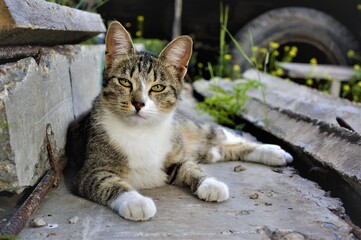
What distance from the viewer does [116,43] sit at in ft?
9.71

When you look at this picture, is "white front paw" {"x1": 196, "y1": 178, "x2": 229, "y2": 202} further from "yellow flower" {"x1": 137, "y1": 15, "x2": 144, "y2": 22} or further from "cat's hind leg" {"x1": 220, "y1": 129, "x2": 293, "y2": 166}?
"yellow flower" {"x1": 137, "y1": 15, "x2": 144, "y2": 22}

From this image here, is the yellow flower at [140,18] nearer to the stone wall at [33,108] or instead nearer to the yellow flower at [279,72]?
the yellow flower at [279,72]

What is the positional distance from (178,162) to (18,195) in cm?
102

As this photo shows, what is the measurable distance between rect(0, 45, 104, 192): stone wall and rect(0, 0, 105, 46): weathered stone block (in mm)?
101

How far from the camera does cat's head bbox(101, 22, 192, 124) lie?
2.77m

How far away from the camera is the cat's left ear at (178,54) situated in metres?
2.97

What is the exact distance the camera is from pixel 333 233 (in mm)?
2225

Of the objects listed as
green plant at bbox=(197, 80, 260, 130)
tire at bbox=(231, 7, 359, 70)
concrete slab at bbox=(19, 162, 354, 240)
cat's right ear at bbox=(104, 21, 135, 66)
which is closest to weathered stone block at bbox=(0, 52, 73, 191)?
concrete slab at bbox=(19, 162, 354, 240)

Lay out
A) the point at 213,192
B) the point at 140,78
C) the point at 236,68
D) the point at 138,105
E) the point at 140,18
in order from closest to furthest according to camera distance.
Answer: the point at 213,192, the point at 138,105, the point at 140,78, the point at 236,68, the point at 140,18

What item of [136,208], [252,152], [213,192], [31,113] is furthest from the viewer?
[252,152]

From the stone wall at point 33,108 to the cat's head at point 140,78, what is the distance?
0.33 meters

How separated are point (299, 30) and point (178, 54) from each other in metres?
4.44

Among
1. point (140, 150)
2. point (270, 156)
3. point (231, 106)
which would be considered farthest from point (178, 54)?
point (231, 106)

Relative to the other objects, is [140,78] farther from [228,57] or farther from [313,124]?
[228,57]
